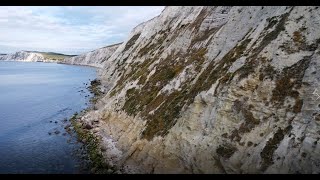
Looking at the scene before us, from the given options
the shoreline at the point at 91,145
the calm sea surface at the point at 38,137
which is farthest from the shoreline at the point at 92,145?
the calm sea surface at the point at 38,137

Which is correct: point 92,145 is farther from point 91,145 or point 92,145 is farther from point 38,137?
point 38,137

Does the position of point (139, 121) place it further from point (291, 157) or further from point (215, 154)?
point (291, 157)

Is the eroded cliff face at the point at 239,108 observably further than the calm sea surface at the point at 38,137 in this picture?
No

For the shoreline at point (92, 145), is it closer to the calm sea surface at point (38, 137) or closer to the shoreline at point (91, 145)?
the shoreline at point (91, 145)

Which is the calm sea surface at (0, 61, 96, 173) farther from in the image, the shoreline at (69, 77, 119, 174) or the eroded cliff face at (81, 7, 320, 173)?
the eroded cliff face at (81, 7, 320, 173)

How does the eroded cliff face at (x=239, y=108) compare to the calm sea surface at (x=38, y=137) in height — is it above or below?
above

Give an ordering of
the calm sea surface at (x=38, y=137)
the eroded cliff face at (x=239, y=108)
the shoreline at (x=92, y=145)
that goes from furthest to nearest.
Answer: the calm sea surface at (x=38, y=137) → the shoreline at (x=92, y=145) → the eroded cliff face at (x=239, y=108)

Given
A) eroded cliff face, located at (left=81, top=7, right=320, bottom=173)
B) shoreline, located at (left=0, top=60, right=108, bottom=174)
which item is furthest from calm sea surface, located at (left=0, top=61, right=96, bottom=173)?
eroded cliff face, located at (left=81, top=7, right=320, bottom=173)
